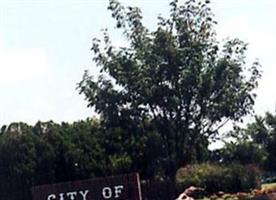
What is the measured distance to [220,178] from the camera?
A: 46.5 metres

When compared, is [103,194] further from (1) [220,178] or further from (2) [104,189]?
(1) [220,178]

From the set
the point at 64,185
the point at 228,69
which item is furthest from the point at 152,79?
the point at 64,185

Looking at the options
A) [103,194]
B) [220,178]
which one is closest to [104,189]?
[103,194]

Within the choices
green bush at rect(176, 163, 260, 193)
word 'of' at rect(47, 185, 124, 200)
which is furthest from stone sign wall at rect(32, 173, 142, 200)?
green bush at rect(176, 163, 260, 193)

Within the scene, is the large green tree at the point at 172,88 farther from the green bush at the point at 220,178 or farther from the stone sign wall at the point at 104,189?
the stone sign wall at the point at 104,189

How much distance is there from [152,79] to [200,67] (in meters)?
3.02

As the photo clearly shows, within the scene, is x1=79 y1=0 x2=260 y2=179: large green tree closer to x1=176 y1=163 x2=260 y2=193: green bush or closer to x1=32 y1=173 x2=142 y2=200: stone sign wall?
x1=176 y1=163 x2=260 y2=193: green bush

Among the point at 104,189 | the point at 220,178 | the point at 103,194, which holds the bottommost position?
the point at 103,194

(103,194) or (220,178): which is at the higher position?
(220,178)

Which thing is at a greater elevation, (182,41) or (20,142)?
(182,41)

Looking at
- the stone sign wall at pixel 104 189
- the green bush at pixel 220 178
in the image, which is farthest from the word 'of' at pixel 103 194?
the green bush at pixel 220 178

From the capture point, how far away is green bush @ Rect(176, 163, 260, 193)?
1811 inches

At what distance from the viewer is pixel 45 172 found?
52.2m

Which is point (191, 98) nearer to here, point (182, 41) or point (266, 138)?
point (182, 41)
